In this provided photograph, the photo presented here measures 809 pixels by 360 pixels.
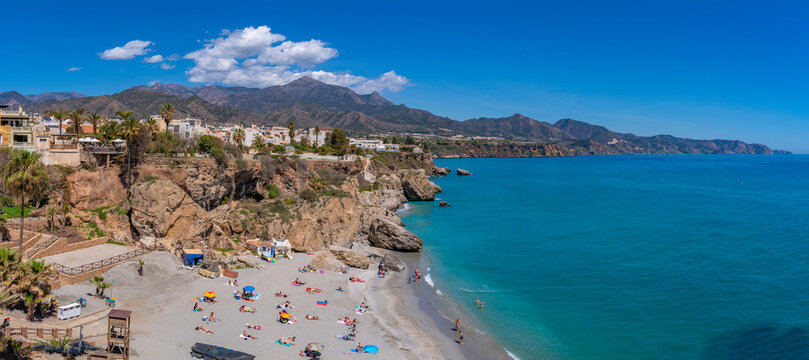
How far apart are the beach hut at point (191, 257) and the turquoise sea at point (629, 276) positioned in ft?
56.9

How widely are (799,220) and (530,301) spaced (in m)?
53.5

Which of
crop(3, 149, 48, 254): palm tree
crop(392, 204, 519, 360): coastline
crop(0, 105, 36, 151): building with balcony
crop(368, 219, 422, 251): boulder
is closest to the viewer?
crop(392, 204, 519, 360): coastline

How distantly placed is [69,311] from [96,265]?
6.21m

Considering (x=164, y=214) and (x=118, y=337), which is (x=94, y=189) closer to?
(x=164, y=214)

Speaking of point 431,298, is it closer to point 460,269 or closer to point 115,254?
point 460,269

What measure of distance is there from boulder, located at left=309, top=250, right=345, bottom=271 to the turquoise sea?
25.0ft

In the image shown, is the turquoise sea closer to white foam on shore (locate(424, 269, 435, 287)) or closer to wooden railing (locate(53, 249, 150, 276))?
white foam on shore (locate(424, 269, 435, 287))

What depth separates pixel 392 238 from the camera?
4459cm

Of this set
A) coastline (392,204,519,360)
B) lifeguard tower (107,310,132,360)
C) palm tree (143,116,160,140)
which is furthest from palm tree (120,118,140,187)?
coastline (392,204,519,360)

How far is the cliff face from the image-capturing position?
1355 inches

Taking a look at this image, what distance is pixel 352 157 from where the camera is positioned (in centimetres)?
7588

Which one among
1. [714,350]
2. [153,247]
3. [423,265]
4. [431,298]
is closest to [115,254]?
[153,247]

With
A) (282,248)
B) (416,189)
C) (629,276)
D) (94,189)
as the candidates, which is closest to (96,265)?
(94,189)

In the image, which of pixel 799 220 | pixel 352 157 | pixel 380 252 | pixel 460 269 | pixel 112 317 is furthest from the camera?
pixel 352 157
